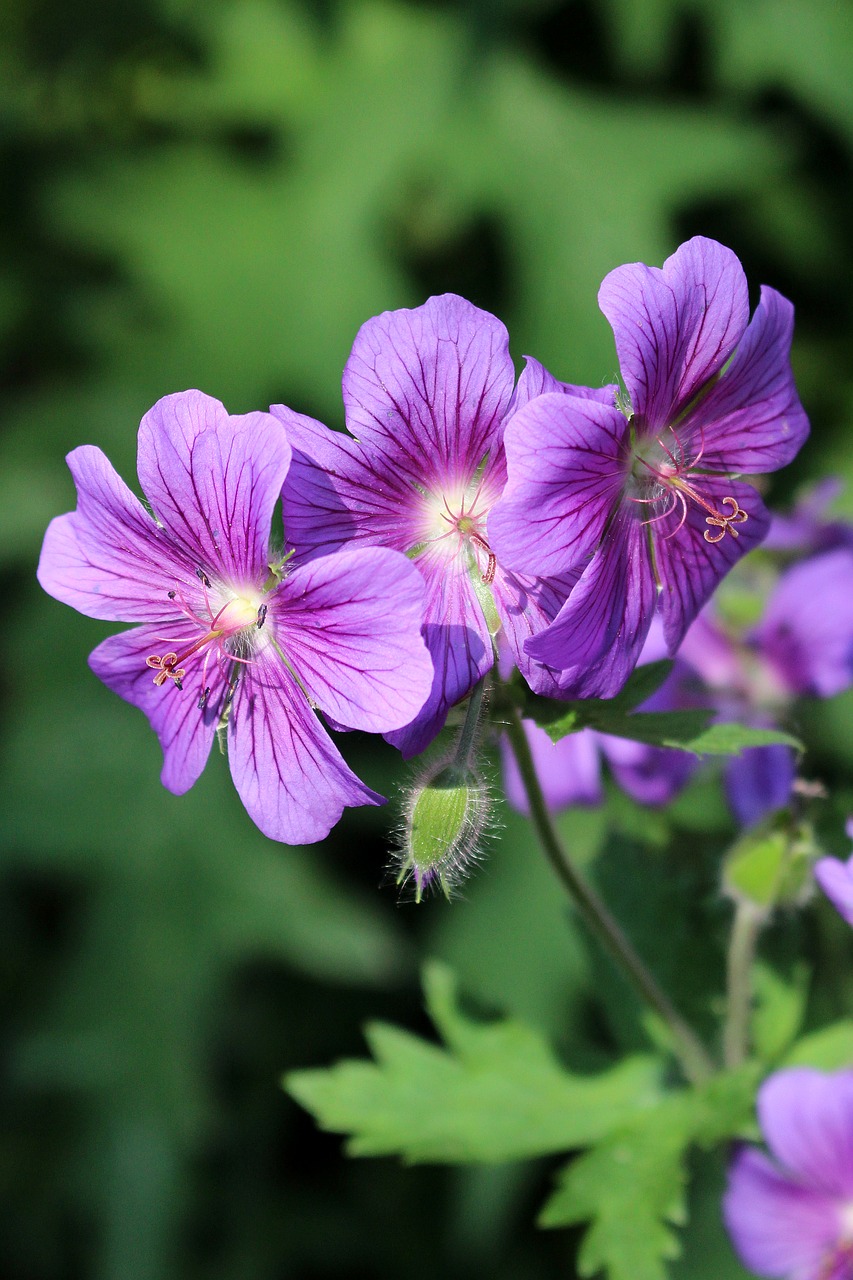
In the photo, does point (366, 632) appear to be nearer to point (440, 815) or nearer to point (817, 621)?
point (440, 815)

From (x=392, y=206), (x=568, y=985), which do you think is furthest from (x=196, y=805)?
(x=392, y=206)

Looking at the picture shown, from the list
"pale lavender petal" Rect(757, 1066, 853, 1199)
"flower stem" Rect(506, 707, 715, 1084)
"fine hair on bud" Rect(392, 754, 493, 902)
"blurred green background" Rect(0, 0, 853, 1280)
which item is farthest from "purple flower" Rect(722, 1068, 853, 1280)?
"blurred green background" Rect(0, 0, 853, 1280)

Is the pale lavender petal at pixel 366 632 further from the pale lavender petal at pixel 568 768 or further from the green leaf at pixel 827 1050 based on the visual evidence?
the green leaf at pixel 827 1050

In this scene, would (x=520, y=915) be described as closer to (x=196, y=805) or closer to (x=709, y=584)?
(x=196, y=805)

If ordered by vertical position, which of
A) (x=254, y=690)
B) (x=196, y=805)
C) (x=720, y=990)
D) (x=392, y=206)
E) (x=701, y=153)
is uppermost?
(x=392, y=206)

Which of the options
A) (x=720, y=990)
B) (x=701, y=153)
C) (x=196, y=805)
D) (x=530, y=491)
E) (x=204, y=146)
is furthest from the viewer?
(x=204, y=146)

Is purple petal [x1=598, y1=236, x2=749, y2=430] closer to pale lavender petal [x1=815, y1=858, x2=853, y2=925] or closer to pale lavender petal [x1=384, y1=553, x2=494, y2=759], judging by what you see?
pale lavender petal [x1=384, y1=553, x2=494, y2=759]
